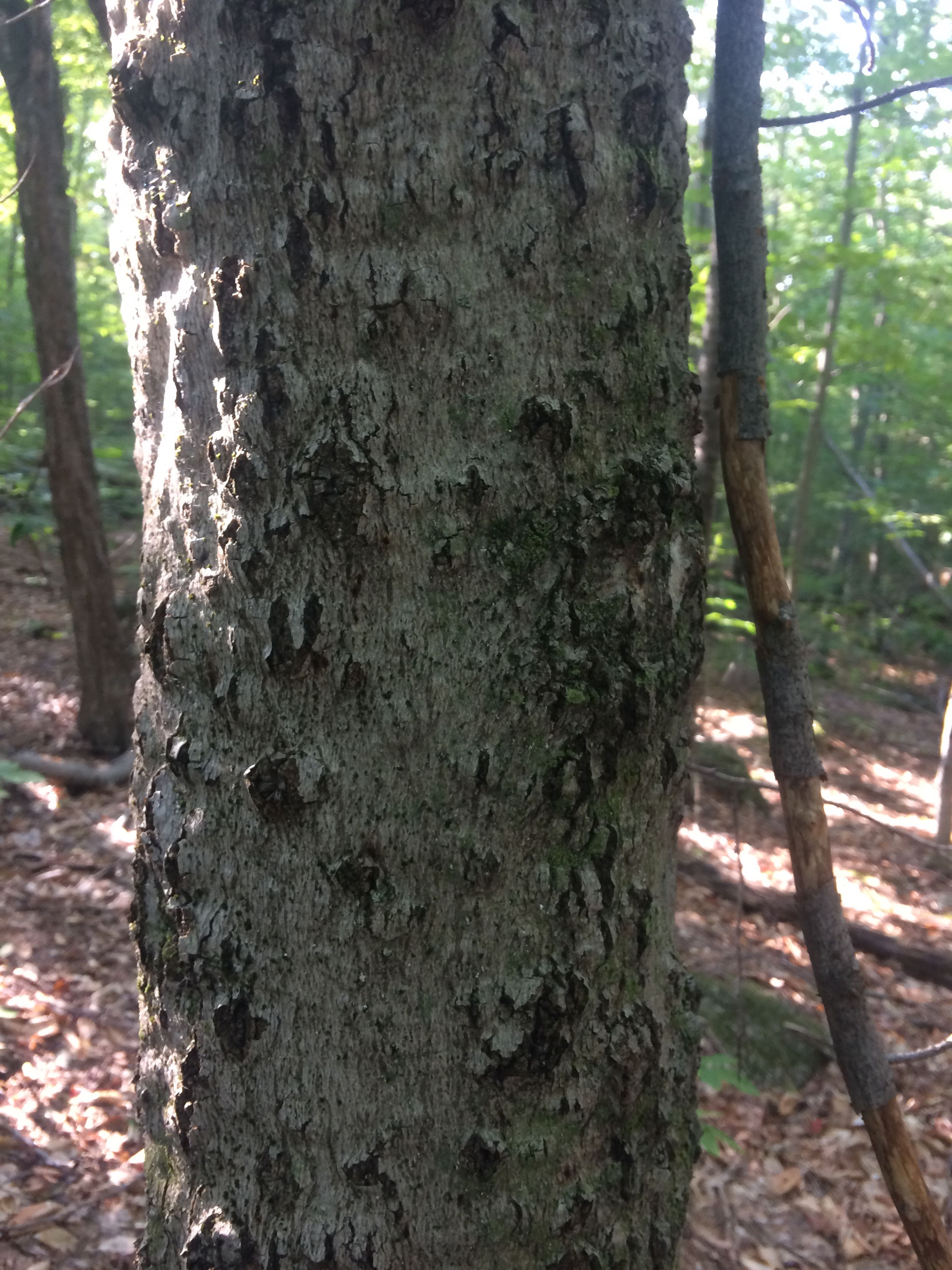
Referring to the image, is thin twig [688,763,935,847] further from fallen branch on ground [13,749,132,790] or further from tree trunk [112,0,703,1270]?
fallen branch on ground [13,749,132,790]

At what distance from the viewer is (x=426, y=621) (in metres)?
1.00

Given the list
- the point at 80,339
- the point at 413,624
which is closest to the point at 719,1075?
the point at 413,624

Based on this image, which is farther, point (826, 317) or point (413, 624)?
point (826, 317)

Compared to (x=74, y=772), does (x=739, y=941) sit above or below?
above

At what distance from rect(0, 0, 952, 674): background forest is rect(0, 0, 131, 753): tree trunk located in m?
0.59

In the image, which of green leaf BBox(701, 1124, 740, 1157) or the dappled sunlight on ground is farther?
the dappled sunlight on ground

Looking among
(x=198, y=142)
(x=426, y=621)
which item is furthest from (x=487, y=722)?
(x=198, y=142)

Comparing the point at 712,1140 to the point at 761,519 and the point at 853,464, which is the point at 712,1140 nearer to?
the point at 761,519

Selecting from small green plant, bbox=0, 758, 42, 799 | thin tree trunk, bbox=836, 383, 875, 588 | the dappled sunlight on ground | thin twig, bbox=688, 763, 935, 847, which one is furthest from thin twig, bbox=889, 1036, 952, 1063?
thin tree trunk, bbox=836, 383, 875, 588

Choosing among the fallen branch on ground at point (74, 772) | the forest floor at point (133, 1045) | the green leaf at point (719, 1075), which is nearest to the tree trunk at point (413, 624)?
the forest floor at point (133, 1045)

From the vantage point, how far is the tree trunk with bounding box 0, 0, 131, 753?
17.6 ft

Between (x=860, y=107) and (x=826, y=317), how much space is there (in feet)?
32.2

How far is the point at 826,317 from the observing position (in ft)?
33.2

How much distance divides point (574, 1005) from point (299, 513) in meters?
0.65
